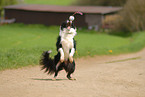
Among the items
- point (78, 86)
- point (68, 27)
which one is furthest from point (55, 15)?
point (78, 86)

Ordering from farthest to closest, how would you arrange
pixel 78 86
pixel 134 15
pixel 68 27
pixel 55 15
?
pixel 55 15, pixel 134 15, pixel 68 27, pixel 78 86

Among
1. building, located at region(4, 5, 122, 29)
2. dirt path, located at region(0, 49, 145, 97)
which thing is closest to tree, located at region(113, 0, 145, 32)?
building, located at region(4, 5, 122, 29)

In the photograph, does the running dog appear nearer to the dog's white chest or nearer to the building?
the dog's white chest

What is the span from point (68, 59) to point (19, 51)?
6.47 metres

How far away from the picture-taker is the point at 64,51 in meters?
10.2

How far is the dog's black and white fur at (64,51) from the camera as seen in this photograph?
10078mm

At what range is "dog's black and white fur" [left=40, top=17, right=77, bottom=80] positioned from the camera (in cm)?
1008

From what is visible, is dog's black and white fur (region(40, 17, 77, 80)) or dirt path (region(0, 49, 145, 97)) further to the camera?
dog's black and white fur (region(40, 17, 77, 80))

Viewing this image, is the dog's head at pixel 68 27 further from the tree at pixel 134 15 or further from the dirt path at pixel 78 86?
the tree at pixel 134 15

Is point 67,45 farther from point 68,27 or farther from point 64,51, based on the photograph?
point 68,27

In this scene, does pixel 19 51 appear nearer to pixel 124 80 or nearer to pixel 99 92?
pixel 124 80

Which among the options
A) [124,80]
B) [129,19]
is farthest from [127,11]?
[124,80]

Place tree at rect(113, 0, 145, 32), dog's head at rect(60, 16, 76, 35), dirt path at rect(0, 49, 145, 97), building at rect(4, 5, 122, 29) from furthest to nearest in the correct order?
building at rect(4, 5, 122, 29) < tree at rect(113, 0, 145, 32) < dog's head at rect(60, 16, 76, 35) < dirt path at rect(0, 49, 145, 97)

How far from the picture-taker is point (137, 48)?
2488cm
